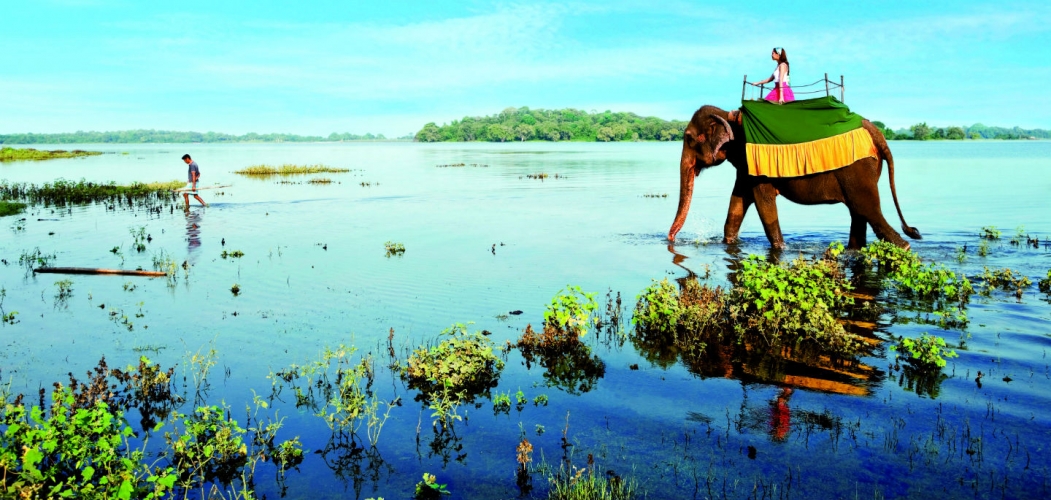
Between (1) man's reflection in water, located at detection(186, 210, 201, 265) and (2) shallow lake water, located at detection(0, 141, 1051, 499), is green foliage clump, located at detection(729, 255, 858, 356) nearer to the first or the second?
(2) shallow lake water, located at detection(0, 141, 1051, 499)

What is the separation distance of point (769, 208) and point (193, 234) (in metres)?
15.4

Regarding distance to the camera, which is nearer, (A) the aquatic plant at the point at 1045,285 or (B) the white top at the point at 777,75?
(A) the aquatic plant at the point at 1045,285

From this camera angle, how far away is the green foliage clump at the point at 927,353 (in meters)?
7.99

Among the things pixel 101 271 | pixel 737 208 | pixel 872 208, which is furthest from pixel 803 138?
pixel 101 271

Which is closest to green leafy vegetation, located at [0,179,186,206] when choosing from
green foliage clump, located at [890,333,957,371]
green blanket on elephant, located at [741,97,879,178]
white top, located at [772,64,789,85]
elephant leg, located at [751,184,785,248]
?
elephant leg, located at [751,184,785,248]

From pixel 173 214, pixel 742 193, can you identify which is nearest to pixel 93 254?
pixel 173 214

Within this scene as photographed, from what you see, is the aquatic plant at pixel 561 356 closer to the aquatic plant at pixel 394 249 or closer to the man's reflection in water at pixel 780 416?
the man's reflection in water at pixel 780 416

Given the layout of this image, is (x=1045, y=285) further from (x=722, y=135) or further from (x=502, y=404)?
(x=502, y=404)

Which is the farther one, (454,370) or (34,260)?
(34,260)

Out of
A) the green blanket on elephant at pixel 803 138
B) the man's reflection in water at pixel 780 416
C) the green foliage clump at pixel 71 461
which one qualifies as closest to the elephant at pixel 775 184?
the green blanket on elephant at pixel 803 138

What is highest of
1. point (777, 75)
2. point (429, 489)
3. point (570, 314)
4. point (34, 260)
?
point (777, 75)

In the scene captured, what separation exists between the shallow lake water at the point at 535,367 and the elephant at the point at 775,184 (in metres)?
1.02

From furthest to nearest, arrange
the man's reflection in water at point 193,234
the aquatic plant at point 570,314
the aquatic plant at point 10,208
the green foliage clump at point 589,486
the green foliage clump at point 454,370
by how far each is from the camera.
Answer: the aquatic plant at point 10,208 → the man's reflection in water at point 193,234 → the aquatic plant at point 570,314 → the green foliage clump at point 454,370 → the green foliage clump at point 589,486

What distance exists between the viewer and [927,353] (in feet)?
26.6
